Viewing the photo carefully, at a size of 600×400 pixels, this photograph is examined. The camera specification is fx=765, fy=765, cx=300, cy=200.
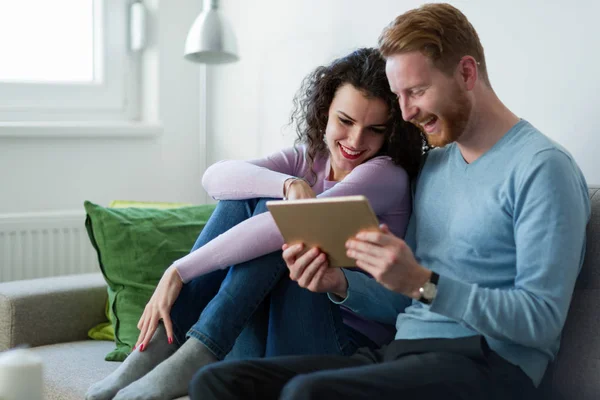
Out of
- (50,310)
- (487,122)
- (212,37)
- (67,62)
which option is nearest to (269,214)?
(487,122)

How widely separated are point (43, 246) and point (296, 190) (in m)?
1.53

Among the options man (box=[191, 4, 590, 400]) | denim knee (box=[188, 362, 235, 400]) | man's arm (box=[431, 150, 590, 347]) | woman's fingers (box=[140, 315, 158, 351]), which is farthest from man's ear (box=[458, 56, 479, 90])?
woman's fingers (box=[140, 315, 158, 351])

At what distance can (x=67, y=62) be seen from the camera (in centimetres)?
306

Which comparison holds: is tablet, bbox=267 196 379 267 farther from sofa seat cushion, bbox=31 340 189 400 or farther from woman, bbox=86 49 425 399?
sofa seat cushion, bbox=31 340 189 400

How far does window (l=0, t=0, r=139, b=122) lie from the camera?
2928 millimetres

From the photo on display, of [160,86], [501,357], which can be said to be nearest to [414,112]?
[501,357]

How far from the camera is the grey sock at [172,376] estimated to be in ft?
4.78

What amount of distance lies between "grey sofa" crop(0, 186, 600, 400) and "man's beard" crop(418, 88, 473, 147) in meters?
0.28

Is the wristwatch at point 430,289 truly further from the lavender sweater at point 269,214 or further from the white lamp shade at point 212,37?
the white lamp shade at point 212,37

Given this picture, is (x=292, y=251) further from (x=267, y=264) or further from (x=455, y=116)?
(x=455, y=116)

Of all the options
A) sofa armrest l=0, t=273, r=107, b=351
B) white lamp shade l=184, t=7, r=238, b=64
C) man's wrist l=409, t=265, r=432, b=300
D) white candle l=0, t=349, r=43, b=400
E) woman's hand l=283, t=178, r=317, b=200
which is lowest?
sofa armrest l=0, t=273, r=107, b=351

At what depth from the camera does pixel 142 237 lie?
207 centimetres

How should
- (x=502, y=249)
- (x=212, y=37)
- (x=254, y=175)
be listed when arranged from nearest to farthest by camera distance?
(x=502, y=249) < (x=254, y=175) < (x=212, y=37)

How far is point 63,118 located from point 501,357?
223 cm
